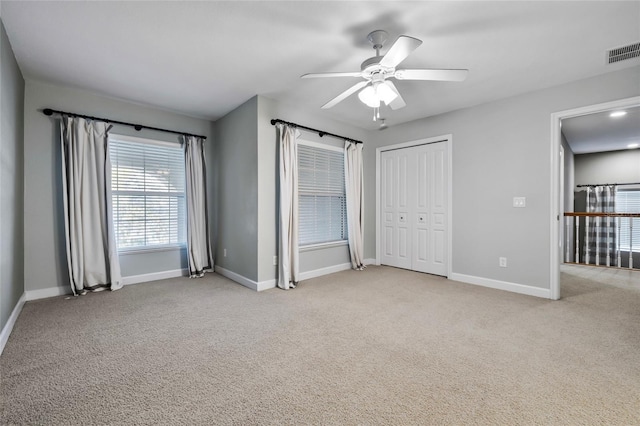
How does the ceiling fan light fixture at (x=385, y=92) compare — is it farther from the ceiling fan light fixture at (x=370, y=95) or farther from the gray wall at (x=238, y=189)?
the gray wall at (x=238, y=189)

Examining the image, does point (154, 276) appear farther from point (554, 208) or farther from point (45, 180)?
point (554, 208)

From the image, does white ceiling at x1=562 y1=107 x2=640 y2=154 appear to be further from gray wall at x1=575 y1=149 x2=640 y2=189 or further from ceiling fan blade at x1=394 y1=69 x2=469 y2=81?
ceiling fan blade at x1=394 y1=69 x2=469 y2=81

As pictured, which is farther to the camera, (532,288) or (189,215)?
(189,215)

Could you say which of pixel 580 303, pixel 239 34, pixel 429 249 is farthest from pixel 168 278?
pixel 580 303

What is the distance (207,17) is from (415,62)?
6.15 feet

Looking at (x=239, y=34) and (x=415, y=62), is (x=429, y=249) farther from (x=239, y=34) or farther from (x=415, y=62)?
(x=239, y=34)

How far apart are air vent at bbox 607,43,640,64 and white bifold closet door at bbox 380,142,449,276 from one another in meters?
1.87

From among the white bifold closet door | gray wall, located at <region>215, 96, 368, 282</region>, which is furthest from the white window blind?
gray wall, located at <region>215, 96, 368, 282</region>

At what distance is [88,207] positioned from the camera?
3.50m

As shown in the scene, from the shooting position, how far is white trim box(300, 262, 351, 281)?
4.25 meters

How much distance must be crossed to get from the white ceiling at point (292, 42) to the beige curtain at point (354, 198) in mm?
1409

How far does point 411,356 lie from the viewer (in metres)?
2.02

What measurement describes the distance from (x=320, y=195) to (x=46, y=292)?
3.61 meters

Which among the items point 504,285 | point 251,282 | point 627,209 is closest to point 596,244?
point 627,209
